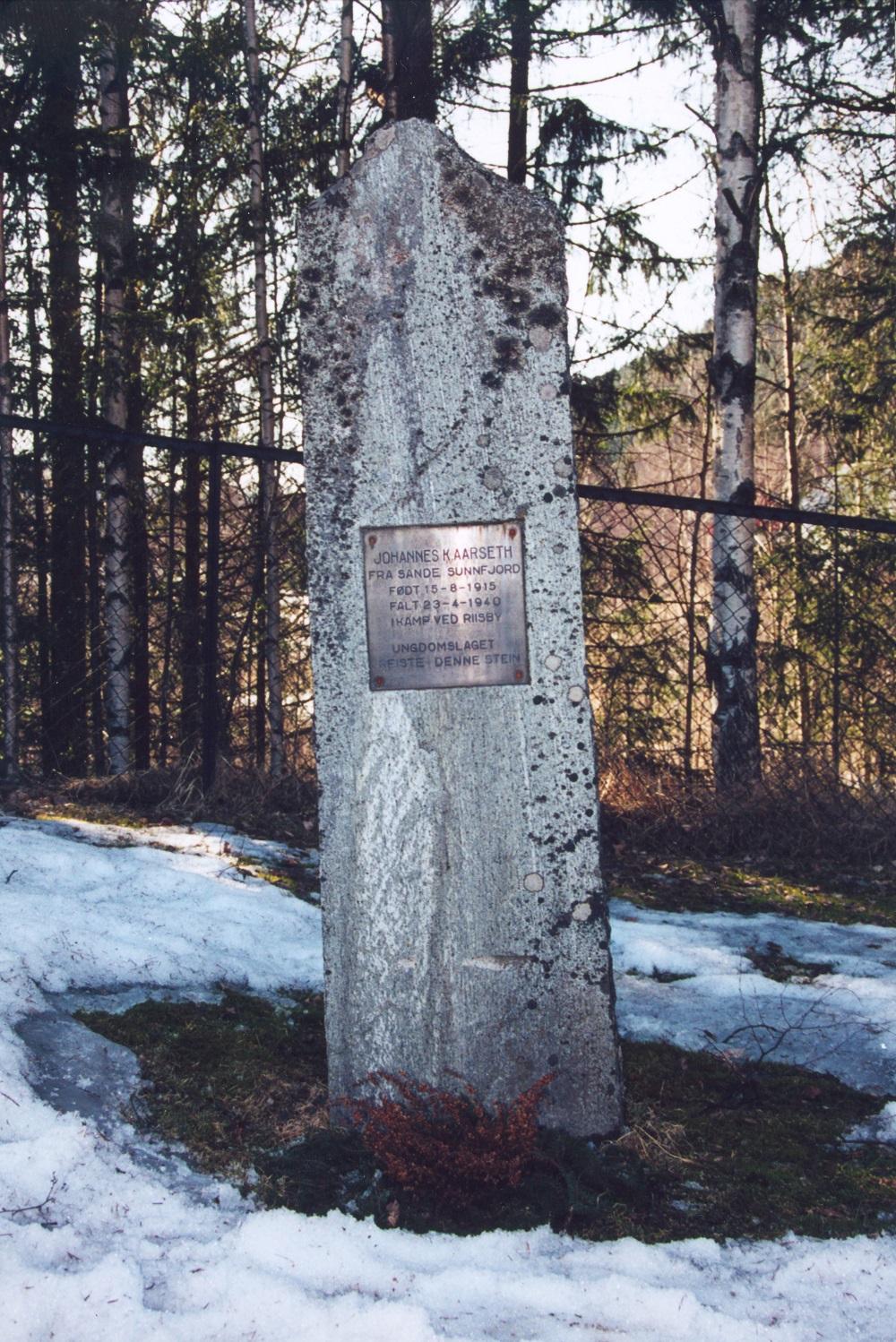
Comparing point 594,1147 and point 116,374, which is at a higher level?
point 116,374

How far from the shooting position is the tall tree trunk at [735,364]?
7.02m

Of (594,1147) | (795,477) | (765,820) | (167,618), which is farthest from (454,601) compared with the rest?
(795,477)

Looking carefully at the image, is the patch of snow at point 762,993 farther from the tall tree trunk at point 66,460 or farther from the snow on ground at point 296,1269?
the tall tree trunk at point 66,460

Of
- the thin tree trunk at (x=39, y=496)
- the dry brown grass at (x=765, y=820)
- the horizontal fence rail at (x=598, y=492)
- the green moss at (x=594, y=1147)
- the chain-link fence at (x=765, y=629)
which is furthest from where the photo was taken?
the thin tree trunk at (x=39, y=496)

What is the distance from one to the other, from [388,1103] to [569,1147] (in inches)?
18.8

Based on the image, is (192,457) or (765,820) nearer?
(765,820)

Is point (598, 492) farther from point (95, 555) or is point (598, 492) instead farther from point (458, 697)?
point (95, 555)

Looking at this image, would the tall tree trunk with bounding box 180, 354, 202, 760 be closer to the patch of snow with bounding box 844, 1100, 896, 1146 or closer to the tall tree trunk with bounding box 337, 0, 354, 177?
the tall tree trunk with bounding box 337, 0, 354, 177

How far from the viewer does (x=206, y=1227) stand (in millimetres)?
2363

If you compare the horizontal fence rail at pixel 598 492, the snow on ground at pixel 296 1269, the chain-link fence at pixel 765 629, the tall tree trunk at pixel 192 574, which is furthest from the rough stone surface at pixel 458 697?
the tall tree trunk at pixel 192 574

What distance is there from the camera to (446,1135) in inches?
107

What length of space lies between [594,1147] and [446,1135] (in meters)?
0.43

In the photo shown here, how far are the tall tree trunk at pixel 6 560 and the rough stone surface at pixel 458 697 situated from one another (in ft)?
17.9

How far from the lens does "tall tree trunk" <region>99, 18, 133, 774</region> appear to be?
910cm
